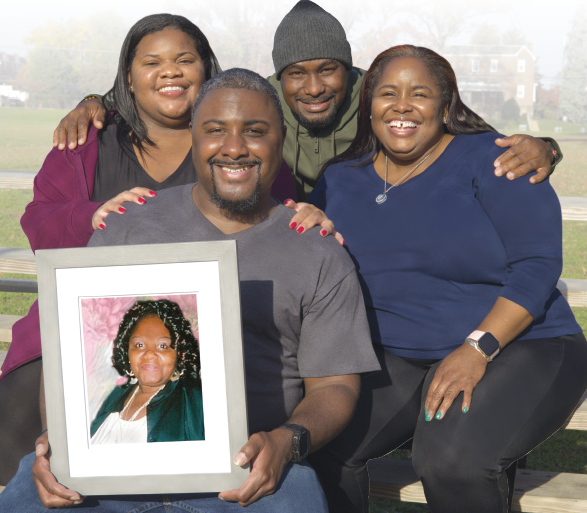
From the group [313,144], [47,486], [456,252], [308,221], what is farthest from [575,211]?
[47,486]

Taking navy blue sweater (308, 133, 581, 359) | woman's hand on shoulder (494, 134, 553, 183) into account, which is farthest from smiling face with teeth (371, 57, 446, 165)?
woman's hand on shoulder (494, 134, 553, 183)

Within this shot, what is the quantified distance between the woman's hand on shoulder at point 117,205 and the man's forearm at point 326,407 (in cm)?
90

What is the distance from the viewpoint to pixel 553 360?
253 centimetres

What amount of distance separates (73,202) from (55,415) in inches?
42.0

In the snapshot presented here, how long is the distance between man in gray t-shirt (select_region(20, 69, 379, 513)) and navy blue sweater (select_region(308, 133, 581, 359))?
0.44m

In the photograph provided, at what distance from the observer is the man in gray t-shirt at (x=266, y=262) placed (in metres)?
2.23

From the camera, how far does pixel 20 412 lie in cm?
275

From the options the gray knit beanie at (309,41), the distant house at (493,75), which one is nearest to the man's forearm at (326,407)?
the gray knit beanie at (309,41)

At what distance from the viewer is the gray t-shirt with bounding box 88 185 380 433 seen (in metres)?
2.23

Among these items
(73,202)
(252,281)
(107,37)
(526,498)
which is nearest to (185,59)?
(73,202)

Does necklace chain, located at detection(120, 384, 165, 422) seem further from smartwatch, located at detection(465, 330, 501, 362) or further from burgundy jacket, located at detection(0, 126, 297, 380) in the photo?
smartwatch, located at detection(465, 330, 501, 362)

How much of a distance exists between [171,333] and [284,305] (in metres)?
0.49

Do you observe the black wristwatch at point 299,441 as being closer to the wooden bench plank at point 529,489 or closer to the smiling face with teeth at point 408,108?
the wooden bench plank at point 529,489

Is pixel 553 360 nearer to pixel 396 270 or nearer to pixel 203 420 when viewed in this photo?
pixel 396 270
